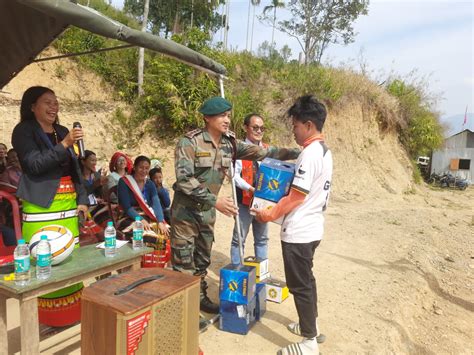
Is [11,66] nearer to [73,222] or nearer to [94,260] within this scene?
[73,222]

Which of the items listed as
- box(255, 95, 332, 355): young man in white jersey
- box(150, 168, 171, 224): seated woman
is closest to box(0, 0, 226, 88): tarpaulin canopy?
box(255, 95, 332, 355): young man in white jersey

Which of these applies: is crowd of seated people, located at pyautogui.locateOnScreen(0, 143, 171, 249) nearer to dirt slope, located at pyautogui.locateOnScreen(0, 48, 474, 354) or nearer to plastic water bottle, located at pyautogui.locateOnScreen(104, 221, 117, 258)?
dirt slope, located at pyautogui.locateOnScreen(0, 48, 474, 354)

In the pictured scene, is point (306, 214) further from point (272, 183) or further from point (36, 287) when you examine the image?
point (36, 287)

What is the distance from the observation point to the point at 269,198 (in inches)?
116

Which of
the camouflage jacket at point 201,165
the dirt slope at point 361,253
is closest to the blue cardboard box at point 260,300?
the dirt slope at point 361,253

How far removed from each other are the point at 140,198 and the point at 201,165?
147 centimetres

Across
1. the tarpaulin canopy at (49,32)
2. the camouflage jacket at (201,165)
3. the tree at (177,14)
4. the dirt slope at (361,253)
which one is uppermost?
the tree at (177,14)

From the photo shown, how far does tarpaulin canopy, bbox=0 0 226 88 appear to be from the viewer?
2371 mm

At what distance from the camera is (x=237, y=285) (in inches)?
119

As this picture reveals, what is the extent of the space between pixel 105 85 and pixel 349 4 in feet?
64.9

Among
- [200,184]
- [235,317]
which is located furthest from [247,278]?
[200,184]

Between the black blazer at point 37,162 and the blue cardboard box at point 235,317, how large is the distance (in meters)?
1.71

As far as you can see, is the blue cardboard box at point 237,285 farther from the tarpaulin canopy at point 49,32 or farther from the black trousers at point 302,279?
the tarpaulin canopy at point 49,32

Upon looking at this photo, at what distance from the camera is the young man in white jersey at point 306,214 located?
263 centimetres
